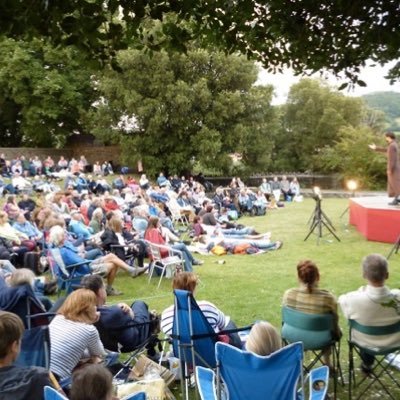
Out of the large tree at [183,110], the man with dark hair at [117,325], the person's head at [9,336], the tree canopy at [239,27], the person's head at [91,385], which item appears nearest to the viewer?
the person's head at [91,385]

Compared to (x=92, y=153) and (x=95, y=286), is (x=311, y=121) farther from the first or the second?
(x=95, y=286)

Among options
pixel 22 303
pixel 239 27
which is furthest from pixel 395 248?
pixel 22 303

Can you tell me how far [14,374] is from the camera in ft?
8.80

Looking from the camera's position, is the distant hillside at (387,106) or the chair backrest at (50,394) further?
the distant hillside at (387,106)

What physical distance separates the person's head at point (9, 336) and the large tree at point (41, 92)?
30.7 meters

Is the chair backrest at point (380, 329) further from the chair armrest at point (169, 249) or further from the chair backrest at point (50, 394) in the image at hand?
the chair armrest at point (169, 249)

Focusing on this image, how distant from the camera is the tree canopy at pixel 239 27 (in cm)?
285

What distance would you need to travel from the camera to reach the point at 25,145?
128ft

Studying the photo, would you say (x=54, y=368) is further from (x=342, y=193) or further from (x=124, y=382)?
(x=342, y=193)

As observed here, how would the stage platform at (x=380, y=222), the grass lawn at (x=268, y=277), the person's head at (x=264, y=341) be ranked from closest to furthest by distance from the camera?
the person's head at (x=264, y=341) < the grass lawn at (x=268, y=277) < the stage platform at (x=380, y=222)

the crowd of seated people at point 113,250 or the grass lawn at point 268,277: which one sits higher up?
the crowd of seated people at point 113,250

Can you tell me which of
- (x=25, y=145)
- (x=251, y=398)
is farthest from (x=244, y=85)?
(x=251, y=398)

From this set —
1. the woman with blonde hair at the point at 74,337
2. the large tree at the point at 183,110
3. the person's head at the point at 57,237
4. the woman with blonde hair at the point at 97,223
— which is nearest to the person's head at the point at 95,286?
the woman with blonde hair at the point at 74,337

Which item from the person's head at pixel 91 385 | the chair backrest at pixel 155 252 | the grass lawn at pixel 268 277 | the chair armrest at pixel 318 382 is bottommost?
the grass lawn at pixel 268 277
